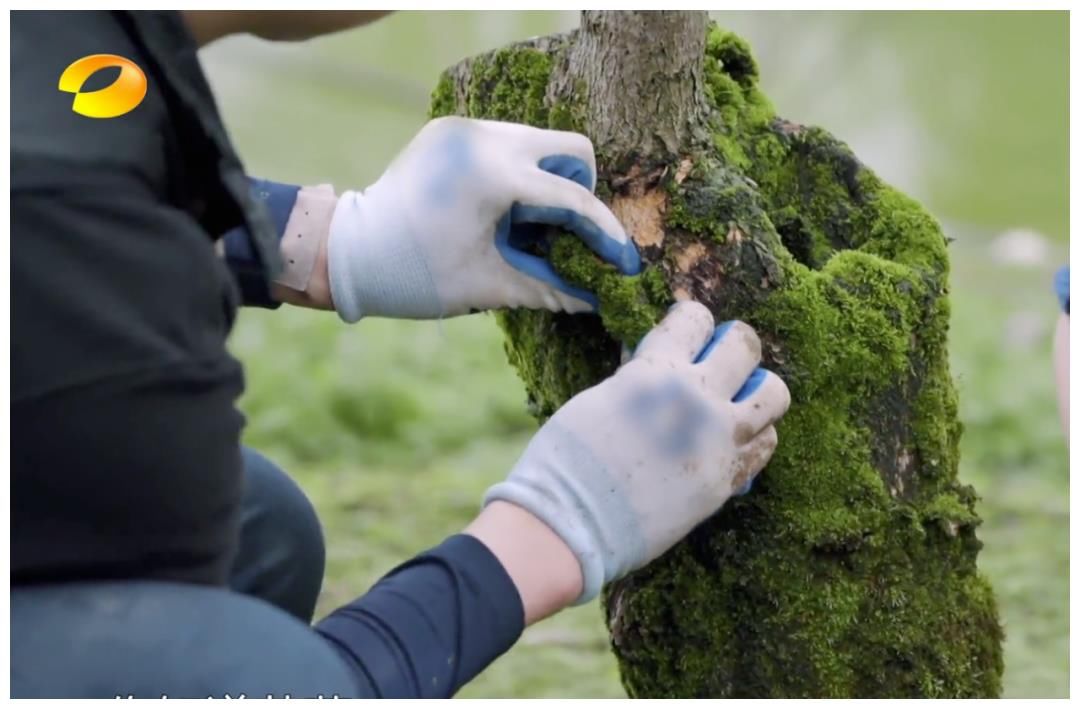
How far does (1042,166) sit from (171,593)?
4.83 m

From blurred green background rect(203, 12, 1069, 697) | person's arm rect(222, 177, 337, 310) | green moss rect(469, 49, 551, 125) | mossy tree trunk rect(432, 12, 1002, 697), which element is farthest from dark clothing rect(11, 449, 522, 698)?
blurred green background rect(203, 12, 1069, 697)

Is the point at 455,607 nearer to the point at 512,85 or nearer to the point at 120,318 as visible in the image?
the point at 120,318

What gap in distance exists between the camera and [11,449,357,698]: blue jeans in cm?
99

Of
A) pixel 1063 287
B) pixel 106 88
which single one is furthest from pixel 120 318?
pixel 1063 287

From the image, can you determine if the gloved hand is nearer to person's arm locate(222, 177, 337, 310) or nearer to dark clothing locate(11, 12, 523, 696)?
person's arm locate(222, 177, 337, 310)

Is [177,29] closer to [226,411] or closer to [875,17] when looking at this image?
[226,411]

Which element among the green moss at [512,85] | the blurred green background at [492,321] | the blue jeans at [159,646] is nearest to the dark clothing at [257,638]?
the blue jeans at [159,646]

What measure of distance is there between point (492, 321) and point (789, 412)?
389 centimetres

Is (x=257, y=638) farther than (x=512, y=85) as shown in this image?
No

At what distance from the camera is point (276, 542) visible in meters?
1.43

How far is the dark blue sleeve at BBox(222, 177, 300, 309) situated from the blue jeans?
447 millimetres

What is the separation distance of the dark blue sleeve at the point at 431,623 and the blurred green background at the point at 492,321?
1714mm

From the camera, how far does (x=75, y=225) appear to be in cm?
93

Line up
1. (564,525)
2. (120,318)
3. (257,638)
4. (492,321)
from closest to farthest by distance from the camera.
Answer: (120,318) → (257,638) → (564,525) → (492,321)
